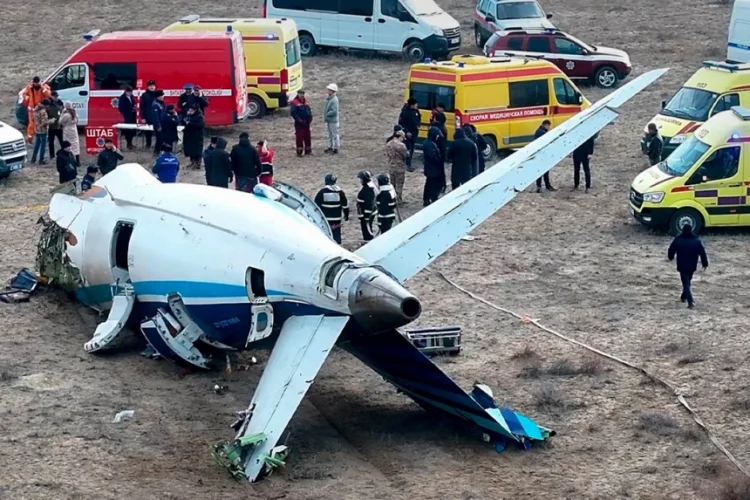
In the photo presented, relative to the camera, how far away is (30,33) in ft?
138

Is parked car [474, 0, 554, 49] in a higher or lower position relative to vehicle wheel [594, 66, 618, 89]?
higher

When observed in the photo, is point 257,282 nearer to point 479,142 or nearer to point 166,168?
point 166,168

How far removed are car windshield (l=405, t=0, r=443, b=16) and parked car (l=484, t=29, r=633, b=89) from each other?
3070mm

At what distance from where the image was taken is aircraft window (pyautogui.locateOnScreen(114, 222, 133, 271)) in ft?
59.4

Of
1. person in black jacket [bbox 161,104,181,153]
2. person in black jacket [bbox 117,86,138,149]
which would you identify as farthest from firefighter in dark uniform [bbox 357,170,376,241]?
person in black jacket [bbox 117,86,138,149]

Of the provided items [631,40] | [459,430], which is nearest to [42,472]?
[459,430]

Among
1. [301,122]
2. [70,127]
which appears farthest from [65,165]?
[301,122]

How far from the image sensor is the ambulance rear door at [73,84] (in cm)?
3011

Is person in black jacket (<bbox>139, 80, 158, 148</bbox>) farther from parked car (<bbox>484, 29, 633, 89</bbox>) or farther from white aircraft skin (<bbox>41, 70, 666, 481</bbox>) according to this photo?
white aircraft skin (<bbox>41, 70, 666, 481</bbox>)

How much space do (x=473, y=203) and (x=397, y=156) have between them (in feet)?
27.4

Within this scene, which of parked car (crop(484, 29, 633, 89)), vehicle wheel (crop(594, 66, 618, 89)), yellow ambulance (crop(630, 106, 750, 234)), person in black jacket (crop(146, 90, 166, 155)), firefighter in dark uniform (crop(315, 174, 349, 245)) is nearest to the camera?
firefighter in dark uniform (crop(315, 174, 349, 245))

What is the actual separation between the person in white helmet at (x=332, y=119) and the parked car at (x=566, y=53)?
6626 mm

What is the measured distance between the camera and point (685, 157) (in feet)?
79.2

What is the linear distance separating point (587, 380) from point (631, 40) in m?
25.4
